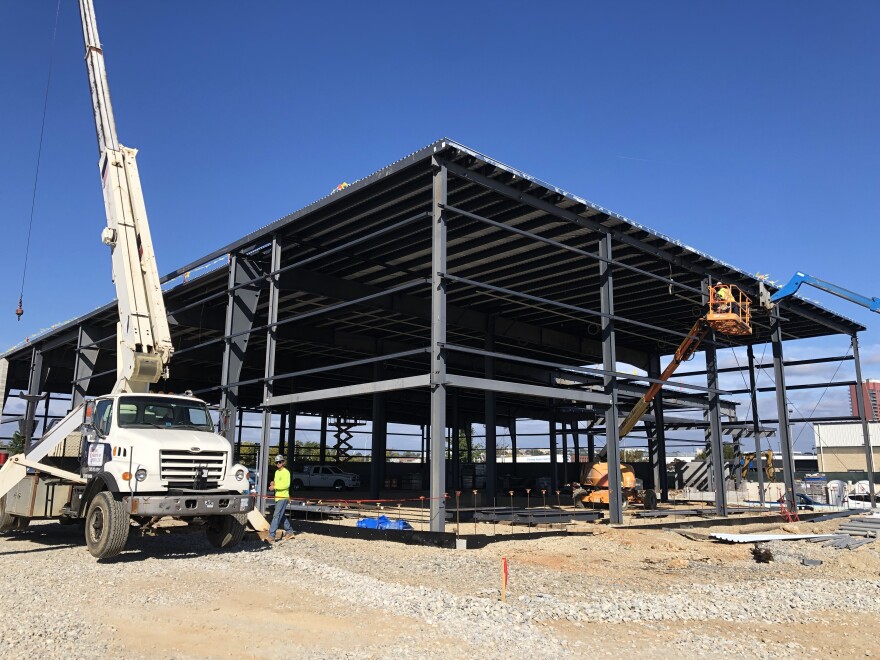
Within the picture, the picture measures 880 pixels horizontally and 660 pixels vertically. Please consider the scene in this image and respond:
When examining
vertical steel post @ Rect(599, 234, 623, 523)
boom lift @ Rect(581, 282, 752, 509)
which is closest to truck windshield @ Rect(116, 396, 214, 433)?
vertical steel post @ Rect(599, 234, 623, 523)

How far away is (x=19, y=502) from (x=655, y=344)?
2695 centimetres

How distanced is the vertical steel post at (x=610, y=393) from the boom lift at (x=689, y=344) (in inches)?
112

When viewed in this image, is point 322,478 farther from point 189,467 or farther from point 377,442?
point 189,467

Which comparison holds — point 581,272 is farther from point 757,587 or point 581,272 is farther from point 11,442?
point 11,442

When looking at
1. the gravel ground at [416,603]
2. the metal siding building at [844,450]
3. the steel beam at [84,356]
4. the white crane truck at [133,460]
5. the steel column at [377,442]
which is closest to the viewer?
the gravel ground at [416,603]

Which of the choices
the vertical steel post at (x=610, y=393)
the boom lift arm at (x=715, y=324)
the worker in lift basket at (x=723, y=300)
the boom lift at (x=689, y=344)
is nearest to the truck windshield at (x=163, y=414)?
the vertical steel post at (x=610, y=393)

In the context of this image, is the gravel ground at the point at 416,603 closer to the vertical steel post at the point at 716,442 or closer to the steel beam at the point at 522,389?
the steel beam at the point at 522,389

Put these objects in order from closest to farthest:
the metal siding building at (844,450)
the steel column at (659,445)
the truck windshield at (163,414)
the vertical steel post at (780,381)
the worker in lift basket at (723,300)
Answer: the truck windshield at (163,414), the worker in lift basket at (723,300), the vertical steel post at (780,381), the steel column at (659,445), the metal siding building at (844,450)

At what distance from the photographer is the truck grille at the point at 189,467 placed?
11.6 metres

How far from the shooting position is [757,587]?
10.7 m

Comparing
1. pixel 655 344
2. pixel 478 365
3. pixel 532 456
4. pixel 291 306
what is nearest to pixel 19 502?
pixel 291 306

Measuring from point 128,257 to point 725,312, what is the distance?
17996 mm

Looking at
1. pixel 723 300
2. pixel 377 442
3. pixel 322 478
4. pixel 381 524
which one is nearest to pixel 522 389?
pixel 381 524

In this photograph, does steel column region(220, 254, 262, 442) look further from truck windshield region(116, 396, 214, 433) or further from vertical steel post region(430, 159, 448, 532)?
vertical steel post region(430, 159, 448, 532)
